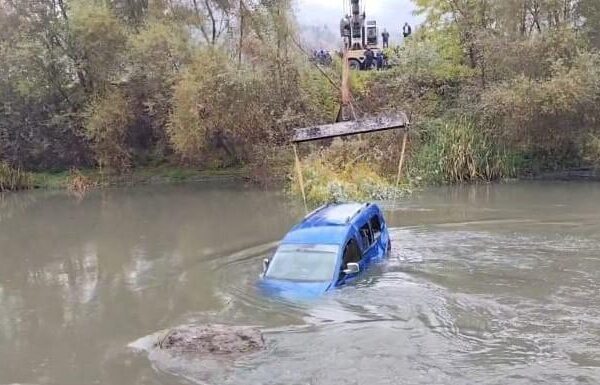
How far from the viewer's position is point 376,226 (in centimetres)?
1506

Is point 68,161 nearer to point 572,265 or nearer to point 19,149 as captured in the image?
point 19,149

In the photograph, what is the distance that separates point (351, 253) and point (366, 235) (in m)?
1.20

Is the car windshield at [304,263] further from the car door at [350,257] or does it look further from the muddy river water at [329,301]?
the muddy river water at [329,301]

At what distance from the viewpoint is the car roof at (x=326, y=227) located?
12977 millimetres

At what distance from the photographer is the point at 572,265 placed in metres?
14.4

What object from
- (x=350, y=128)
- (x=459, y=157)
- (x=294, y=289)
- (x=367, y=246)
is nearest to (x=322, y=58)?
(x=459, y=157)

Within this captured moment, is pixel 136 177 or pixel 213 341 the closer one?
pixel 213 341

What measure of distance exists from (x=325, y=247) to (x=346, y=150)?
13950mm

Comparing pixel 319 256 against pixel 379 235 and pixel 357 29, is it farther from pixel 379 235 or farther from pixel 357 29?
pixel 357 29

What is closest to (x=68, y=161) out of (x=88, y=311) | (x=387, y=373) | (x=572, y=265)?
(x=88, y=311)

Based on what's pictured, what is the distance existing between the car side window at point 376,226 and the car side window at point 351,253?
4.53 ft

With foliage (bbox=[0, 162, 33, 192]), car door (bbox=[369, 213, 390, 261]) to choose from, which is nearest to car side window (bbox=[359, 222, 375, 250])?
car door (bbox=[369, 213, 390, 261])

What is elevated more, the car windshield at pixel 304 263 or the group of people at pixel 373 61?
the group of people at pixel 373 61

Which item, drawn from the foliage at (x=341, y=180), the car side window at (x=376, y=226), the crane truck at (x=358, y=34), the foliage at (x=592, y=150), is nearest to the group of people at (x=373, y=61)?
the crane truck at (x=358, y=34)
